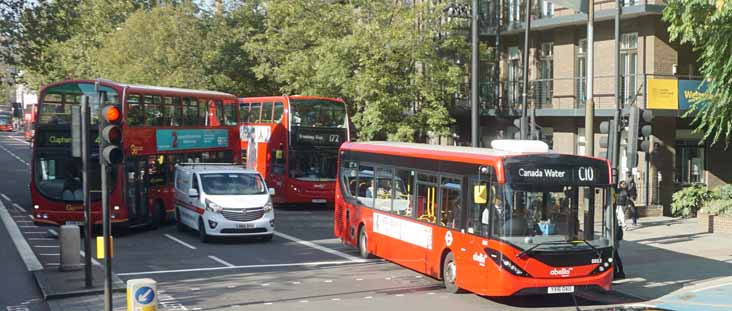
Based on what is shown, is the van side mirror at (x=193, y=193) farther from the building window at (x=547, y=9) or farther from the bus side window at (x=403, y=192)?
the building window at (x=547, y=9)

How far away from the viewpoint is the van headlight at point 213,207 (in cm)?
2392

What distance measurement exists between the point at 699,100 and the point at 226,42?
2993 cm

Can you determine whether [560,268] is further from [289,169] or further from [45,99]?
[289,169]

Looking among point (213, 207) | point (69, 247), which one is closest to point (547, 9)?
point (213, 207)

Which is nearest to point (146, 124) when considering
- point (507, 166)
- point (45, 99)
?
point (45, 99)

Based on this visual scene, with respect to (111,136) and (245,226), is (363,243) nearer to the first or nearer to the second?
(245,226)

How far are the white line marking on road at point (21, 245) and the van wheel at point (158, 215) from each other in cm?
375

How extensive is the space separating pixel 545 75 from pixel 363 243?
17.0 m

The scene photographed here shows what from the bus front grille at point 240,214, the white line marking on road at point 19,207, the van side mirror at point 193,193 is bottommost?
the white line marking on road at point 19,207

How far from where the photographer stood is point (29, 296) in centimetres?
1662

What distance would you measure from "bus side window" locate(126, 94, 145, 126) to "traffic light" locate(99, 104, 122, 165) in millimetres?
11636

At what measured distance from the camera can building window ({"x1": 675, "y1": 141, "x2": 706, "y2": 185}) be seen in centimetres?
3316

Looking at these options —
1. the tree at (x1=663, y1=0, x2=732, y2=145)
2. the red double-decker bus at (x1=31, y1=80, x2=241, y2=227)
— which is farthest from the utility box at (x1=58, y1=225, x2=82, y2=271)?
the tree at (x1=663, y1=0, x2=732, y2=145)

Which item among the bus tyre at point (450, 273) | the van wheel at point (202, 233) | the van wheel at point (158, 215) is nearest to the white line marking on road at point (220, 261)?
the van wheel at point (202, 233)
